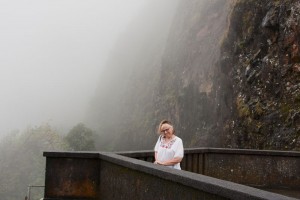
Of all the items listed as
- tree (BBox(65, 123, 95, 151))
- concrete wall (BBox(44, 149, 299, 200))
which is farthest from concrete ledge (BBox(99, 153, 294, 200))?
tree (BBox(65, 123, 95, 151))

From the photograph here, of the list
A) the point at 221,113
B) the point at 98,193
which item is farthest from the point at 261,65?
the point at 98,193

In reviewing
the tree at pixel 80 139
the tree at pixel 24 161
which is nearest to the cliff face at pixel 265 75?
the tree at pixel 80 139

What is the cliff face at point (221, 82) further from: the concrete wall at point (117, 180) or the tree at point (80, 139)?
the concrete wall at point (117, 180)

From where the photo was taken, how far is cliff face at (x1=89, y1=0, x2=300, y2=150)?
22.2 meters

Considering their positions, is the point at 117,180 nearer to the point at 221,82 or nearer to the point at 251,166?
the point at 251,166

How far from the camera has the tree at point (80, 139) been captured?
7112 cm

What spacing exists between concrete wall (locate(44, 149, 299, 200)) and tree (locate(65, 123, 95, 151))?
61614 millimetres

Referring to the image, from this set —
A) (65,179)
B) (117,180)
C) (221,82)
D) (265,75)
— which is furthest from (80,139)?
(117,180)

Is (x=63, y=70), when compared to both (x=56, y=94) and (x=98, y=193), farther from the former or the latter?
(x=98, y=193)

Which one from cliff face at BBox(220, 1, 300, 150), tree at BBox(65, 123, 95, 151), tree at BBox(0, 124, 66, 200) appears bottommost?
tree at BBox(0, 124, 66, 200)

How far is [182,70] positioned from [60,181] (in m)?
41.8

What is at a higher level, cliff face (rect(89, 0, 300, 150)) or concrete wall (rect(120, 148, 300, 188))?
cliff face (rect(89, 0, 300, 150))

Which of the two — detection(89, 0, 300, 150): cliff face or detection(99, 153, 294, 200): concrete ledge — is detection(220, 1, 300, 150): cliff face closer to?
detection(89, 0, 300, 150): cliff face

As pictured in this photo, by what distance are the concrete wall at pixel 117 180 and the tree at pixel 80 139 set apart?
61614 millimetres
